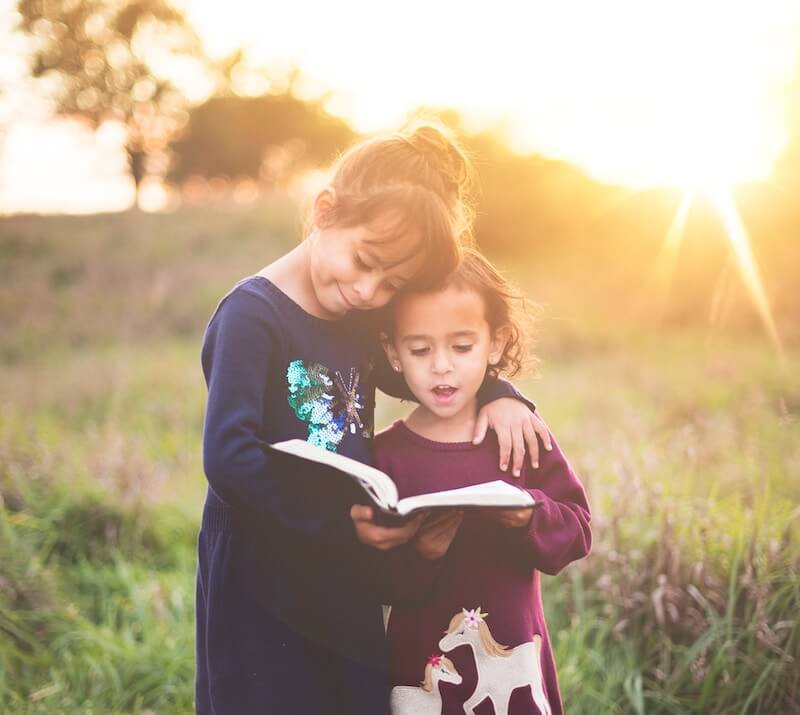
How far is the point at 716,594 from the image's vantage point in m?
3.00

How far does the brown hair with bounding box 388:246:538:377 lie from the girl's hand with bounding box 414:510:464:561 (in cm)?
55

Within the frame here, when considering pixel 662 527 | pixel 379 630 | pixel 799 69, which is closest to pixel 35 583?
pixel 379 630

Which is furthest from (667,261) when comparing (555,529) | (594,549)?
(555,529)

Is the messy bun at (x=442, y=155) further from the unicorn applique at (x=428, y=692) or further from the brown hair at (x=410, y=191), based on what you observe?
the unicorn applique at (x=428, y=692)

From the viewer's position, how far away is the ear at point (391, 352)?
6.85 ft

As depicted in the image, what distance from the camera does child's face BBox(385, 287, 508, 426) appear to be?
1984 mm

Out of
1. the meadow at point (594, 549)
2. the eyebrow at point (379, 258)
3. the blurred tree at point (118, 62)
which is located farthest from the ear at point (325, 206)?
the blurred tree at point (118, 62)

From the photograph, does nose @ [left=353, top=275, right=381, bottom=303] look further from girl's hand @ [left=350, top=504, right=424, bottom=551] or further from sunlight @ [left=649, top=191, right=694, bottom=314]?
sunlight @ [left=649, top=191, right=694, bottom=314]

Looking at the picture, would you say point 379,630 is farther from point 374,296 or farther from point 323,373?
point 374,296

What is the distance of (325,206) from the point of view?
1.96m

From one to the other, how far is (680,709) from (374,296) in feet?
6.72

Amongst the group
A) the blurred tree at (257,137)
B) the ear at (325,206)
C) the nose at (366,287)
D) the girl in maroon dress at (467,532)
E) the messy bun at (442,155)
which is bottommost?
the girl in maroon dress at (467,532)

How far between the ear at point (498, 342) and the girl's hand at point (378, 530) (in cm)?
62

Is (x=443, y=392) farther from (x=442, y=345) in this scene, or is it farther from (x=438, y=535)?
(x=438, y=535)
